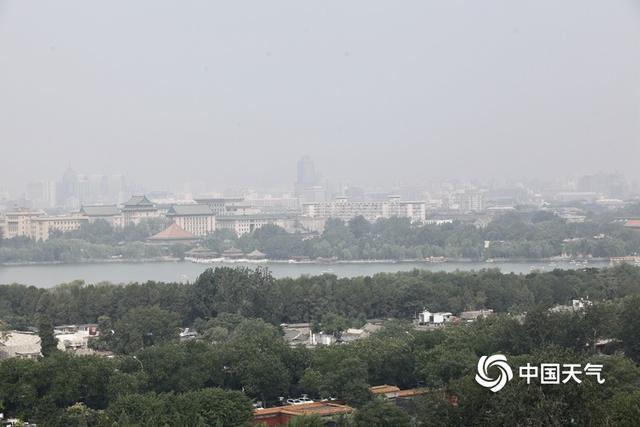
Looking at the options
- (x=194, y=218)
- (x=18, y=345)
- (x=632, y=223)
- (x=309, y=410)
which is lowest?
(x=309, y=410)

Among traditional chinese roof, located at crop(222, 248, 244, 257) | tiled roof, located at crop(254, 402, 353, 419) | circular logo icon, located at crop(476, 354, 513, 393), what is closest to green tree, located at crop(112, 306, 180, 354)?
tiled roof, located at crop(254, 402, 353, 419)

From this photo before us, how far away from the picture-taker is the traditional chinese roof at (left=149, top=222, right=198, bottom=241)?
2748 centimetres

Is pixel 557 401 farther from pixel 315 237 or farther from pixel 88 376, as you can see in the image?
pixel 315 237

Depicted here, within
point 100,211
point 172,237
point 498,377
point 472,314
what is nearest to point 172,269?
point 172,237

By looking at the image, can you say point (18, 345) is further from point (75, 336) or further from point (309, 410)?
point (309, 410)

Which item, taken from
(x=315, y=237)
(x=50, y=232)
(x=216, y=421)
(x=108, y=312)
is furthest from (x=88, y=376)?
(x=50, y=232)

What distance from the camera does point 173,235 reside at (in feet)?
90.8

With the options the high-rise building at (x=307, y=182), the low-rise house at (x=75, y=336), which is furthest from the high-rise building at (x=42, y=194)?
the low-rise house at (x=75, y=336)

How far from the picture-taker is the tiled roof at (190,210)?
99.8 feet

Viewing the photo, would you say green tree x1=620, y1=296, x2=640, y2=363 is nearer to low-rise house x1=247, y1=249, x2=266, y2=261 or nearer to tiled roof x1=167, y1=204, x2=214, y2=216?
low-rise house x1=247, y1=249, x2=266, y2=261

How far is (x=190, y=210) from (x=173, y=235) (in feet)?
10.1

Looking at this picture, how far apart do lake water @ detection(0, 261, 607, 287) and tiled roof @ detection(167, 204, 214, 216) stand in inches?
259

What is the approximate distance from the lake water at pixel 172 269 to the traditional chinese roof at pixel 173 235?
3616 mm

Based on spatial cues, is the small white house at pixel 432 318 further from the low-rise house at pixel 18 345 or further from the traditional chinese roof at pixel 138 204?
the traditional chinese roof at pixel 138 204
